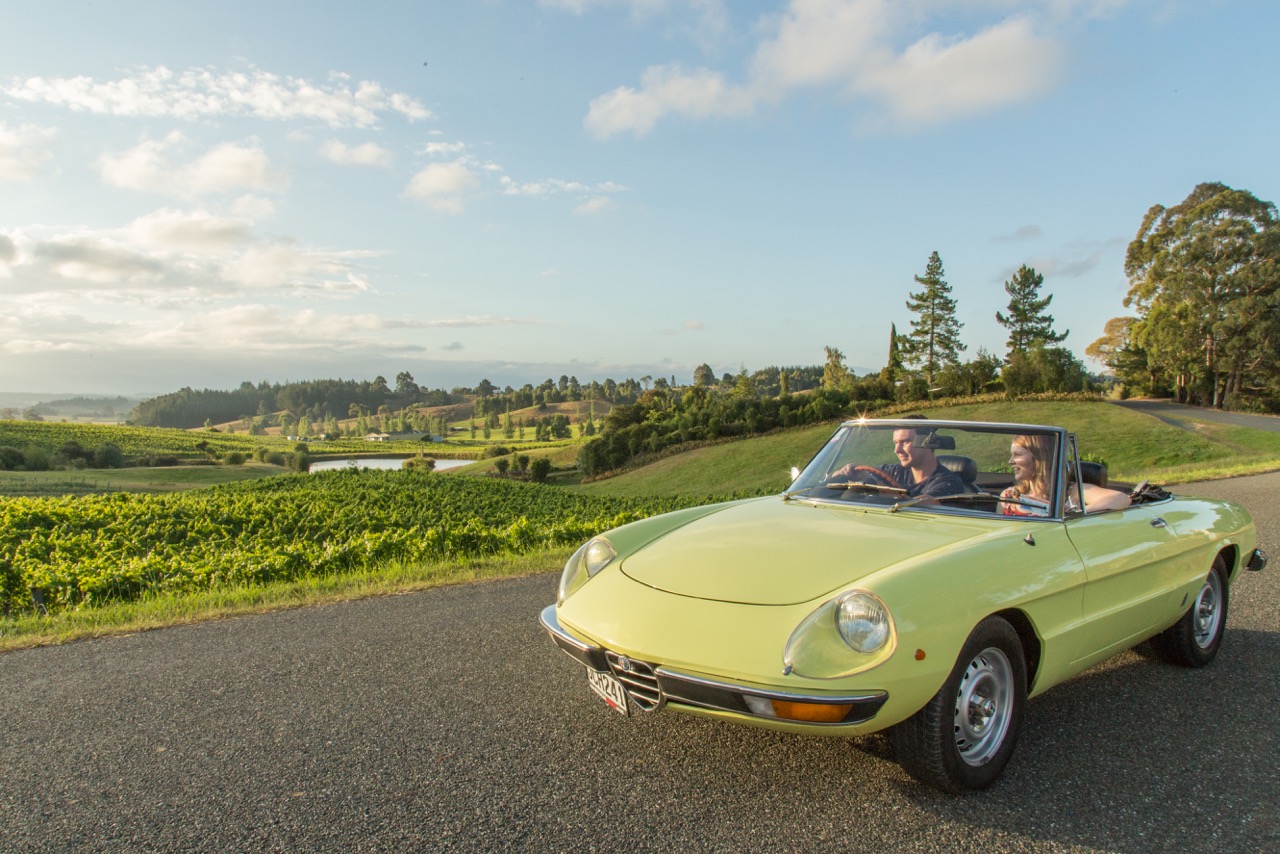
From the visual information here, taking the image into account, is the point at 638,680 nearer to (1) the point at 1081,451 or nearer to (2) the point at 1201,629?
(2) the point at 1201,629

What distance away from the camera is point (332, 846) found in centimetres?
255

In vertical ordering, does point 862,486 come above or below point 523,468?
above

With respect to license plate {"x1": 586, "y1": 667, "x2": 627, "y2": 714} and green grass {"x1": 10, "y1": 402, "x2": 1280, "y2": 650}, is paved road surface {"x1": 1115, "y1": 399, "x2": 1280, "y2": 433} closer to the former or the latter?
green grass {"x1": 10, "y1": 402, "x2": 1280, "y2": 650}

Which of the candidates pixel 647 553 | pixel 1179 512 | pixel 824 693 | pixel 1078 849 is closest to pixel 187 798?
pixel 647 553

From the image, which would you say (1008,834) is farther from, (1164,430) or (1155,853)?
(1164,430)

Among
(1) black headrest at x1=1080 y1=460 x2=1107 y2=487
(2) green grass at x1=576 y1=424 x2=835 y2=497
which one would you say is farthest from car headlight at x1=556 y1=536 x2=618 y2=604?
(2) green grass at x1=576 y1=424 x2=835 y2=497

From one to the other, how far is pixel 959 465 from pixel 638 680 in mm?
2392

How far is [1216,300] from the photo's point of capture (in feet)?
174

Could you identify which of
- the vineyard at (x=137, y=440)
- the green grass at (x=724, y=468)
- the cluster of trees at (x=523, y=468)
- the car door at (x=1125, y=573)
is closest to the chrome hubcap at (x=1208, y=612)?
the car door at (x=1125, y=573)

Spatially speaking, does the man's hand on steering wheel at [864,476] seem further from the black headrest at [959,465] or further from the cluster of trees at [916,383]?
the cluster of trees at [916,383]

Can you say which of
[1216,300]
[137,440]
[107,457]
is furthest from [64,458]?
[1216,300]

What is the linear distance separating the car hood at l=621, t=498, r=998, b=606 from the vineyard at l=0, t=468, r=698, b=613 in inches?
219

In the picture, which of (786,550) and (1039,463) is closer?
(786,550)

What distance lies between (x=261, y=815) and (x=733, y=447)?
197ft
